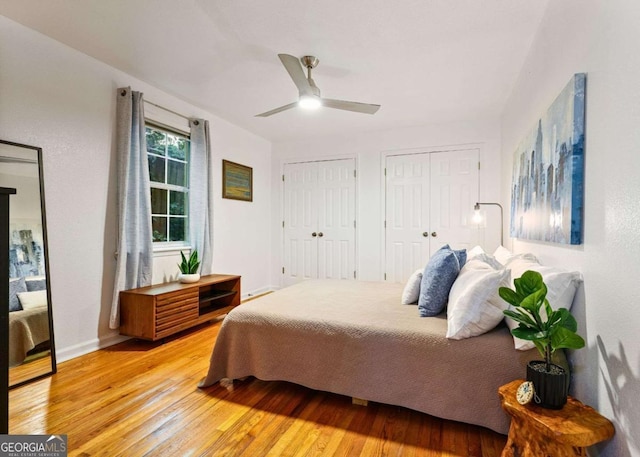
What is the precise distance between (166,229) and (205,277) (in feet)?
2.26

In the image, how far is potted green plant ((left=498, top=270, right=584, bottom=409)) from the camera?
1160 millimetres

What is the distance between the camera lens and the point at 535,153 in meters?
2.12

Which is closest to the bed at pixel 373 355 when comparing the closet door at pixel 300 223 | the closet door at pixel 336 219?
the closet door at pixel 336 219

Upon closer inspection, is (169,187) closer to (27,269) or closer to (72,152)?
(72,152)

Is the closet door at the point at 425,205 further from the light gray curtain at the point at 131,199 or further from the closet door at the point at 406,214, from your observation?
the light gray curtain at the point at 131,199

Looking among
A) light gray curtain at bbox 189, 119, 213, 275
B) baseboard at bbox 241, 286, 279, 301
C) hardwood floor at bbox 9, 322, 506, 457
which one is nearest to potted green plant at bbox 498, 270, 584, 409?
hardwood floor at bbox 9, 322, 506, 457

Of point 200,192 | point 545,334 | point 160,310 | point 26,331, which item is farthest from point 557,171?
point 26,331

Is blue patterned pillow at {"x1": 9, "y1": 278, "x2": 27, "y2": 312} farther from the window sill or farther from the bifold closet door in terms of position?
the bifold closet door

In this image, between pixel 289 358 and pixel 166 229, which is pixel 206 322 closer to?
pixel 166 229

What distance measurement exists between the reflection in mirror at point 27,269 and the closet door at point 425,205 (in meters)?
3.75

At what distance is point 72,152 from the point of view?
102 inches

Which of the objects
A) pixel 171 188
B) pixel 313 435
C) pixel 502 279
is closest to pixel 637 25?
pixel 502 279

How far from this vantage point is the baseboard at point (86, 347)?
8.30 ft

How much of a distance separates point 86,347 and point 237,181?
2.61 m
